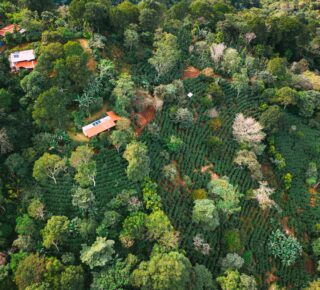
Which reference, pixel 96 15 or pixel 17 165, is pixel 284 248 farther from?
pixel 96 15

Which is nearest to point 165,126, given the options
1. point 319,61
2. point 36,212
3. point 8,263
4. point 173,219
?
point 173,219

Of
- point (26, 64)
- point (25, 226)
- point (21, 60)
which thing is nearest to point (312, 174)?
point (25, 226)

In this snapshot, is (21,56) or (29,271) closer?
(29,271)

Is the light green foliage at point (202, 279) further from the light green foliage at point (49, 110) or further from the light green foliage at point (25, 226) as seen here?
the light green foliage at point (49, 110)

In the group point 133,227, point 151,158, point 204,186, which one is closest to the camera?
point 133,227

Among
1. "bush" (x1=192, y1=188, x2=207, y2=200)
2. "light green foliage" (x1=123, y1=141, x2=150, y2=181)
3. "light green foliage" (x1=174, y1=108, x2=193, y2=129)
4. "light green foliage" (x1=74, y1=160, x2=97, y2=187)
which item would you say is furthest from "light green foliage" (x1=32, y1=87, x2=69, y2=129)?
"bush" (x1=192, y1=188, x2=207, y2=200)

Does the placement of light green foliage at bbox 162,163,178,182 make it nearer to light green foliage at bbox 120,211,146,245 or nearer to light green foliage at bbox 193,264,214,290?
light green foliage at bbox 120,211,146,245
